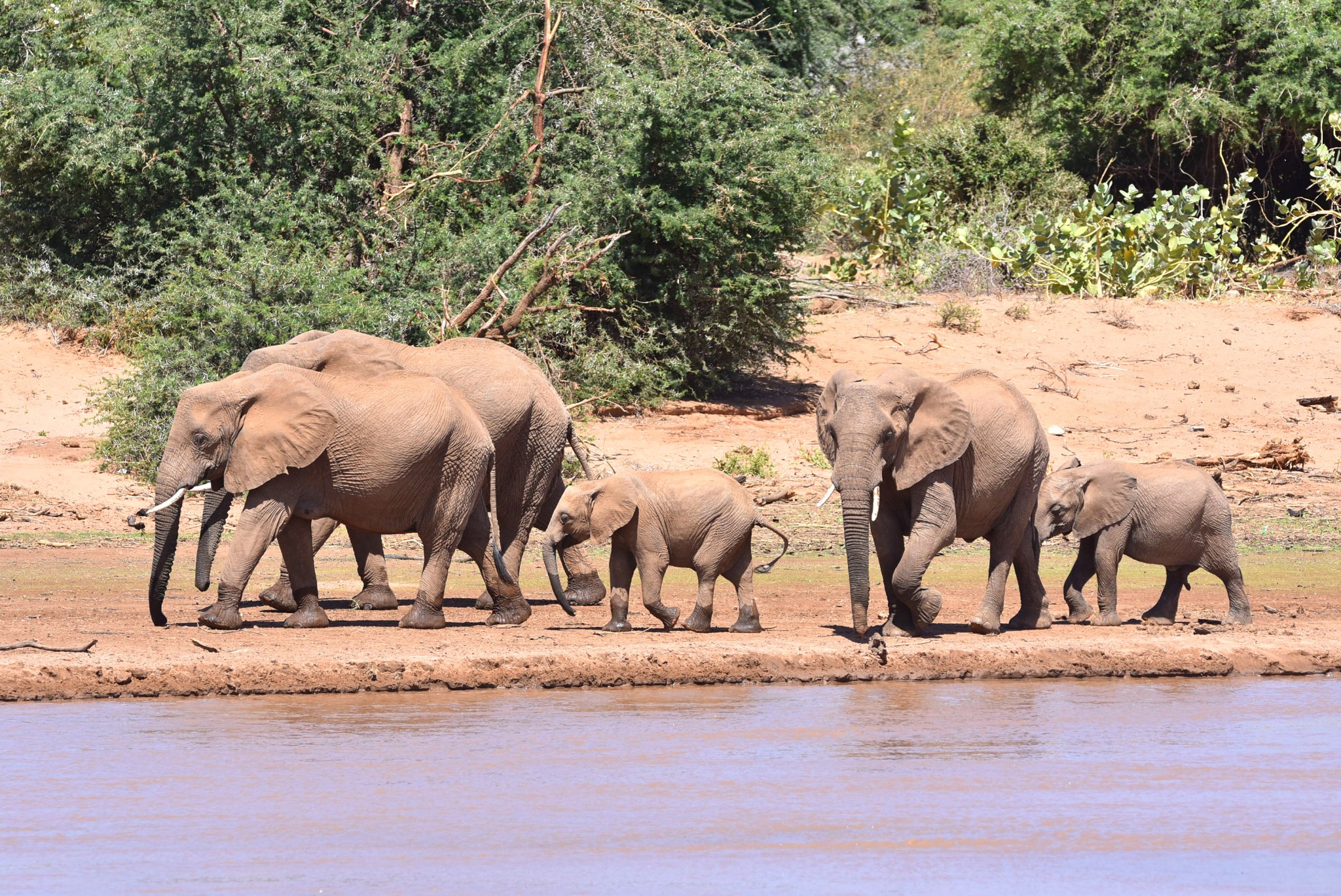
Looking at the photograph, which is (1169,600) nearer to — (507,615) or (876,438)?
(876,438)

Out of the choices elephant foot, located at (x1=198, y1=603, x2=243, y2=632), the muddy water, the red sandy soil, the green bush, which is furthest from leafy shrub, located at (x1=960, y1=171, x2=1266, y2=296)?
elephant foot, located at (x1=198, y1=603, x2=243, y2=632)

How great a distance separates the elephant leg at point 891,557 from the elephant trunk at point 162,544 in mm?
4211

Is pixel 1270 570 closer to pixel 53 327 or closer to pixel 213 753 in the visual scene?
pixel 213 753

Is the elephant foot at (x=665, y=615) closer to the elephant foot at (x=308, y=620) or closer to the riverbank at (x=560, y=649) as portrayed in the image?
the riverbank at (x=560, y=649)

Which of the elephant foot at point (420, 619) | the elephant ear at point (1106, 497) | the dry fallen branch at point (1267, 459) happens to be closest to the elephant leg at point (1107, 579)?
the elephant ear at point (1106, 497)

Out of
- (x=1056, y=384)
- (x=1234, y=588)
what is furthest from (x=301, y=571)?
(x=1056, y=384)

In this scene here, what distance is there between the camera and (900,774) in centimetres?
782

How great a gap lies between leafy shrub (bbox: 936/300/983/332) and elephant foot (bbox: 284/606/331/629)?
13.0 metres

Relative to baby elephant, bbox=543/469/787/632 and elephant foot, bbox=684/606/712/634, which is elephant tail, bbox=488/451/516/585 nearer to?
baby elephant, bbox=543/469/787/632

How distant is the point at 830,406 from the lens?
1054 cm

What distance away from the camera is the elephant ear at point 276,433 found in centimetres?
1078

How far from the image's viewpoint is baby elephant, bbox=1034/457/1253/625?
38.9ft

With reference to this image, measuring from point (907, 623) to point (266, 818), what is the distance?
16.5ft

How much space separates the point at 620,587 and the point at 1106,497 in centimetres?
328
